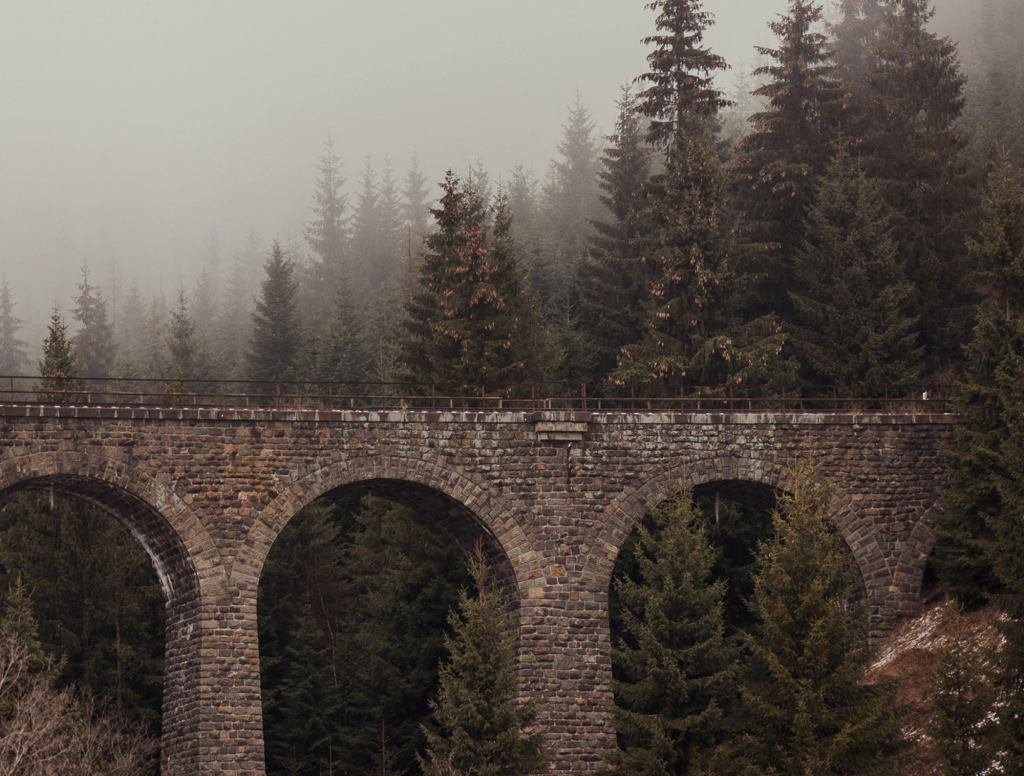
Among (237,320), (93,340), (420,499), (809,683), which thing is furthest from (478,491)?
(237,320)

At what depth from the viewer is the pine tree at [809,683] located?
→ 92.7 ft

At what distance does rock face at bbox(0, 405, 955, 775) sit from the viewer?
111ft

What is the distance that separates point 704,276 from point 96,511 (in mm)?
21627

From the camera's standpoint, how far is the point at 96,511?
47.2m

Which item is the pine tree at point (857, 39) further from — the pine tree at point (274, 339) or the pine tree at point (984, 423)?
the pine tree at point (274, 339)

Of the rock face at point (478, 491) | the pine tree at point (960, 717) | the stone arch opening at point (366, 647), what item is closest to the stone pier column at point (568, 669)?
the rock face at point (478, 491)

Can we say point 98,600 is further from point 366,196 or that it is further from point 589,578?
point 366,196

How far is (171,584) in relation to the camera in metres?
35.6

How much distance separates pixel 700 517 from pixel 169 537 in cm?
1397

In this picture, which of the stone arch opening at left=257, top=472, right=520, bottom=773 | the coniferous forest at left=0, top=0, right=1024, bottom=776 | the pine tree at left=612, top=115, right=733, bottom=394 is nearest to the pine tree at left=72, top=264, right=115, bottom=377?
the coniferous forest at left=0, top=0, right=1024, bottom=776

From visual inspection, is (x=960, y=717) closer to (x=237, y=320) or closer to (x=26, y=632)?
(x=26, y=632)

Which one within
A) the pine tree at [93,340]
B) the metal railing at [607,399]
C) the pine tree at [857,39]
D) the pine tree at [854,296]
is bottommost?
the metal railing at [607,399]

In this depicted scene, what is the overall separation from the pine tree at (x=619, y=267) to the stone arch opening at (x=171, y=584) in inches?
867

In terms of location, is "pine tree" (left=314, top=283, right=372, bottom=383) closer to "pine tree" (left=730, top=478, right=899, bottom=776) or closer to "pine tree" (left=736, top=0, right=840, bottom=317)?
"pine tree" (left=736, top=0, right=840, bottom=317)
